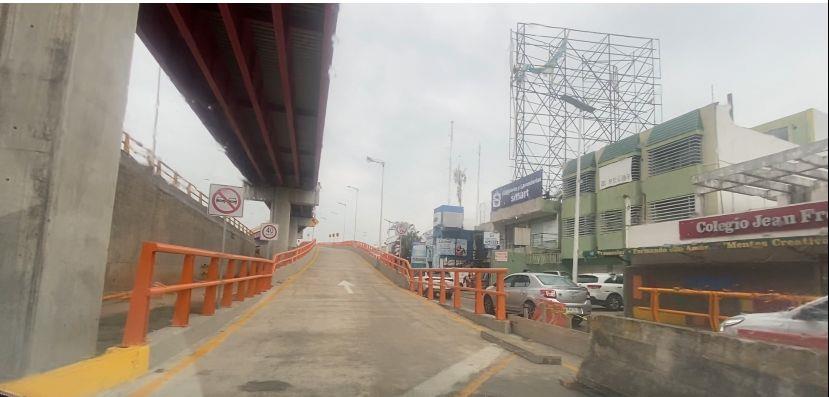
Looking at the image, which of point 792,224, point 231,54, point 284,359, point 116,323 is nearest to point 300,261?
point 231,54

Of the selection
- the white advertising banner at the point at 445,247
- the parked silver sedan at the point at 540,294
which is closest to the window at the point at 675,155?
the parked silver sedan at the point at 540,294

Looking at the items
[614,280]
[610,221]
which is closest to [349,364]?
[610,221]

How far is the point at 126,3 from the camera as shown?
259 inches

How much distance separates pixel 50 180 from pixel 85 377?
1889 millimetres

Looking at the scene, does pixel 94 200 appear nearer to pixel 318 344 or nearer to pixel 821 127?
pixel 318 344

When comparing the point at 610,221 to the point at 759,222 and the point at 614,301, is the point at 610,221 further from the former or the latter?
the point at 614,301

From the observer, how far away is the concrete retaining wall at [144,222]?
16.6 m

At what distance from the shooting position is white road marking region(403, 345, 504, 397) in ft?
19.9

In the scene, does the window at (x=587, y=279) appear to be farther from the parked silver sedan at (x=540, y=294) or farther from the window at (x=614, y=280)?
the parked silver sedan at (x=540, y=294)

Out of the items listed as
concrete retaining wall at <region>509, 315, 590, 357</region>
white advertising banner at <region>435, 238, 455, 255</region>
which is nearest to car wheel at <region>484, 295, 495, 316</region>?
concrete retaining wall at <region>509, 315, 590, 357</region>

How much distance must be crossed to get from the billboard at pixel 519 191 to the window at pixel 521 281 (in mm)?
24930

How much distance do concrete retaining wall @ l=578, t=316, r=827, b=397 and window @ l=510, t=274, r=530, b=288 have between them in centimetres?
1050

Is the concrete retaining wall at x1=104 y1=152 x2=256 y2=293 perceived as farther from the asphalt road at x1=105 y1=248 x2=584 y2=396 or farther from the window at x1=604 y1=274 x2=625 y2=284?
the window at x1=604 y1=274 x2=625 y2=284

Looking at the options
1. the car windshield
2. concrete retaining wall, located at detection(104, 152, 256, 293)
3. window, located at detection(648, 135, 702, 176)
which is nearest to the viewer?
window, located at detection(648, 135, 702, 176)
